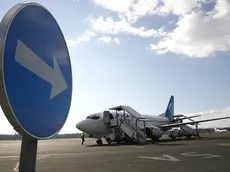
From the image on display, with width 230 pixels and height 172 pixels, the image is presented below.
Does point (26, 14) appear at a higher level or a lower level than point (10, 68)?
higher

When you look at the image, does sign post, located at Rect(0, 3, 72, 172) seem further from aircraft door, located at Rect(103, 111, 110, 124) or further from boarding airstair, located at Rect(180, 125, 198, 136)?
boarding airstair, located at Rect(180, 125, 198, 136)

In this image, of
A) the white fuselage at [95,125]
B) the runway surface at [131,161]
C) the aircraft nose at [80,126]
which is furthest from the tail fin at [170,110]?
the runway surface at [131,161]

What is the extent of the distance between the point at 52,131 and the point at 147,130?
29427 millimetres

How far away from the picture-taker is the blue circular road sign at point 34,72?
1.35m

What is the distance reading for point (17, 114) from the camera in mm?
1362

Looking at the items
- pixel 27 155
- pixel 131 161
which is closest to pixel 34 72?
pixel 27 155

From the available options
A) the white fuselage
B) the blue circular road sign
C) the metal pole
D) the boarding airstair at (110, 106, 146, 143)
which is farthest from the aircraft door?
the metal pole

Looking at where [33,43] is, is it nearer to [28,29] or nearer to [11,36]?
[28,29]

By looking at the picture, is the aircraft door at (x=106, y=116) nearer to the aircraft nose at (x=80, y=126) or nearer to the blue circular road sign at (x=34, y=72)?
the aircraft nose at (x=80, y=126)

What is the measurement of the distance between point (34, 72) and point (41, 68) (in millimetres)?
76

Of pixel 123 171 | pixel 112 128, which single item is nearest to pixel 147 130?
pixel 112 128

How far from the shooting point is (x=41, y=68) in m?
1.64

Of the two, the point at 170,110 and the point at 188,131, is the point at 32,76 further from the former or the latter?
the point at 170,110

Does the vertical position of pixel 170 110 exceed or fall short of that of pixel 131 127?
it exceeds it
